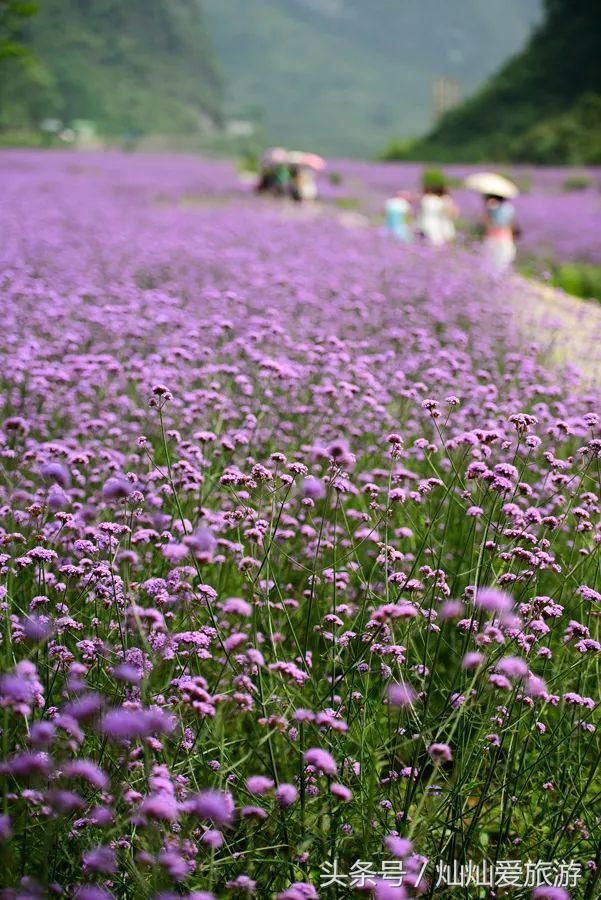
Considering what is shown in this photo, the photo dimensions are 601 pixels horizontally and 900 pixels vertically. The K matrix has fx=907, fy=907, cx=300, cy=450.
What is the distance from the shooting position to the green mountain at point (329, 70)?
135750 mm

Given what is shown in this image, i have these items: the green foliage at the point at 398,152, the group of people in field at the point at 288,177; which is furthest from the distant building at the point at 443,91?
the group of people in field at the point at 288,177

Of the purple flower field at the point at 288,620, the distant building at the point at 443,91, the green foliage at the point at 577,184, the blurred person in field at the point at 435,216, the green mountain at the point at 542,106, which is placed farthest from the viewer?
the distant building at the point at 443,91

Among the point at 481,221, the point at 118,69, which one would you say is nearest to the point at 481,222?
the point at 481,221

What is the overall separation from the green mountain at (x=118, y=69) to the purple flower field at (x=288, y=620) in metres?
60.7

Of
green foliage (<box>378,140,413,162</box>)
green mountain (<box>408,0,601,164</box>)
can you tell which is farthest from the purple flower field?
green foliage (<box>378,140,413,162</box>)

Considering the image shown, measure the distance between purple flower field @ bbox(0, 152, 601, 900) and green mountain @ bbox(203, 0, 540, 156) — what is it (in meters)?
108

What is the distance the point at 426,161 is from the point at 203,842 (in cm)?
4200

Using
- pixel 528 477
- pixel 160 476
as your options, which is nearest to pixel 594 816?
→ pixel 160 476

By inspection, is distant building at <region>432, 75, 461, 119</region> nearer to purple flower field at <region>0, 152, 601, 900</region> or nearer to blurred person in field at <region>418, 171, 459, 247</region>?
blurred person in field at <region>418, 171, 459, 247</region>

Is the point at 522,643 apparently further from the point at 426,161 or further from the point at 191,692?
the point at 426,161

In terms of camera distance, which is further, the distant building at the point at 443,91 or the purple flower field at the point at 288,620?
the distant building at the point at 443,91

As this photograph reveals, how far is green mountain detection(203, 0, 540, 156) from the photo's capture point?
135750 mm

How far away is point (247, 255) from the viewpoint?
10156mm

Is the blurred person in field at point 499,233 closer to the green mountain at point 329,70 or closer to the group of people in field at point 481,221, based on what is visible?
the group of people in field at point 481,221
